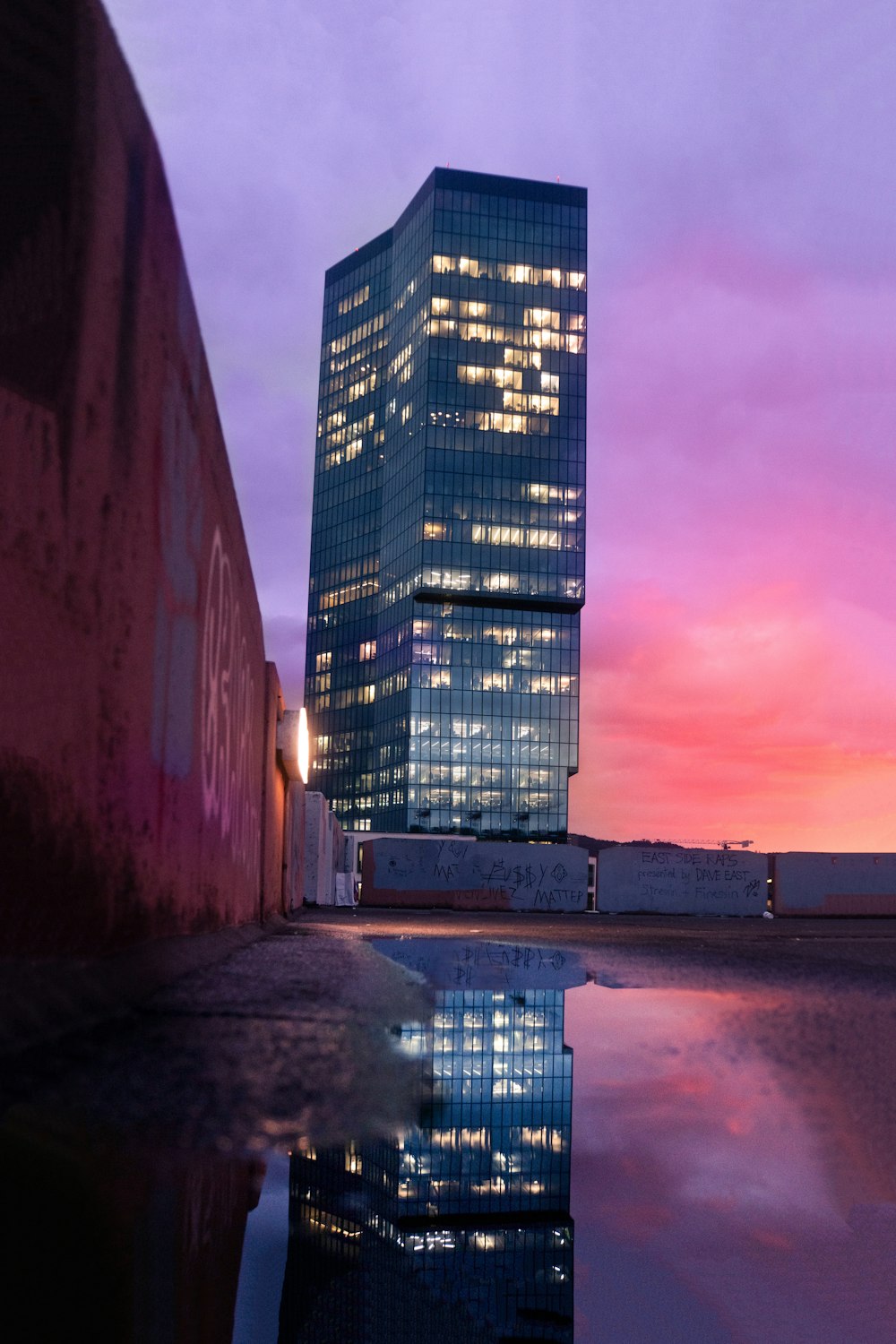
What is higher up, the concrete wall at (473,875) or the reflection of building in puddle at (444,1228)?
the reflection of building in puddle at (444,1228)

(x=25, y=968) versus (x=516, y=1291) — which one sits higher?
(x=25, y=968)

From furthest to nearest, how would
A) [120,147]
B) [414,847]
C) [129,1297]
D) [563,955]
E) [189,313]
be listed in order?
[414,847] → [563,955] → [189,313] → [120,147] → [129,1297]

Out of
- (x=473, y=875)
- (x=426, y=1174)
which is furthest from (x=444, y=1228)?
(x=473, y=875)

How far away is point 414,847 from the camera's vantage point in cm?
3931

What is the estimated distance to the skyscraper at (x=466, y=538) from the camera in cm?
10656

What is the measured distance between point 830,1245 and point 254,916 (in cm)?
1090

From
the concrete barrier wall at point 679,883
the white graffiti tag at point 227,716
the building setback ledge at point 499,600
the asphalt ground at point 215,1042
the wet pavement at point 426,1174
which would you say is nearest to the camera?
the wet pavement at point 426,1174

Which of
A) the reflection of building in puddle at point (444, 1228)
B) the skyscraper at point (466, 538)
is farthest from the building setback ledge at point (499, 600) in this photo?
the reflection of building in puddle at point (444, 1228)

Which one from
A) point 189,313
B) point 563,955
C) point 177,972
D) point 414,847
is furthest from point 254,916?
point 414,847

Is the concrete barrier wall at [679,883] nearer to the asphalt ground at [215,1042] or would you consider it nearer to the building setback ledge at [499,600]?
the asphalt ground at [215,1042]

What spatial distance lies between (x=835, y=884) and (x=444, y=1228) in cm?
4136

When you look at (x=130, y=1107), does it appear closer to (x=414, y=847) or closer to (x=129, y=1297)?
(x=129, y=1297)

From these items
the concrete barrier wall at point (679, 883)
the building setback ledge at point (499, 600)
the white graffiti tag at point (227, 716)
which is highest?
the building setback ledge at point (499, 600)

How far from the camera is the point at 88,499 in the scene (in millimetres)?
4207
